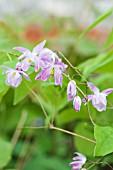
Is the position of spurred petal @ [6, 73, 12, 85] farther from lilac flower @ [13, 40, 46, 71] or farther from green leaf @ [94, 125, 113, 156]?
green leaf @ [94, 125, 113, 156]

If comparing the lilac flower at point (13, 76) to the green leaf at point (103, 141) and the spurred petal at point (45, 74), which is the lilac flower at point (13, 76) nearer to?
the spurred petal at point (45, 74)

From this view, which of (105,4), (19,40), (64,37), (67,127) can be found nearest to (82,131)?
(67,127)

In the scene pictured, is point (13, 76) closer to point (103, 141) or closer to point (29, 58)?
point (29, 58)

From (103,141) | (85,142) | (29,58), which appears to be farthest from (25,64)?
(85,142)

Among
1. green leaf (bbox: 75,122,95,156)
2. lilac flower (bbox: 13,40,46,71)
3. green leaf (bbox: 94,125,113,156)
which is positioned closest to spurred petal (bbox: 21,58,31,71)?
lilac flower (bbox: 13,40,46,71)

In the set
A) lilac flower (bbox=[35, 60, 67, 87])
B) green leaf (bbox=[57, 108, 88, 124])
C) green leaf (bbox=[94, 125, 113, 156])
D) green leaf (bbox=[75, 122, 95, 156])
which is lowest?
green leaf (bbox=[94, 125, 113, 156])

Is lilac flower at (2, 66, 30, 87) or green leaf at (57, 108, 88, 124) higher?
lilac flower at (2, 66, 30, 87)

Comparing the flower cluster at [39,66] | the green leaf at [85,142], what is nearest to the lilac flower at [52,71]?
the flower cluster at [39,66]
